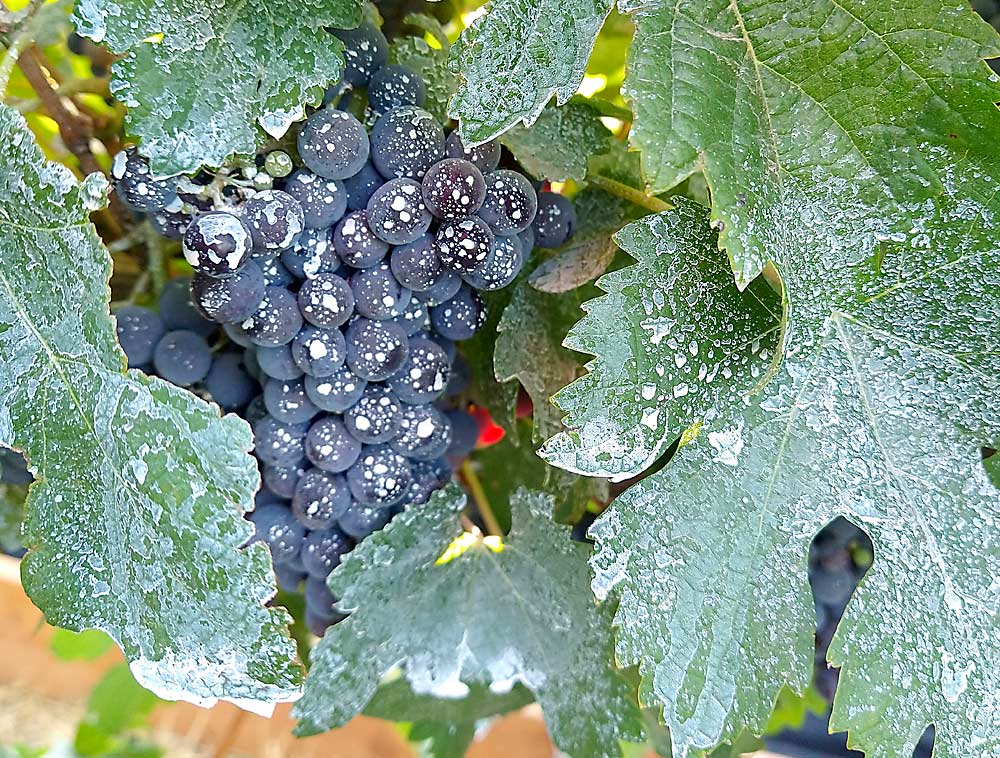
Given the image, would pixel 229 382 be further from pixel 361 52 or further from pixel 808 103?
pixel 808 103

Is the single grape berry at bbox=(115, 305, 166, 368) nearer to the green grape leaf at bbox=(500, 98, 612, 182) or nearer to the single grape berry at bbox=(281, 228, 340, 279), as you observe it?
the single grape berry at bbox=(281, 228, 340, 279)

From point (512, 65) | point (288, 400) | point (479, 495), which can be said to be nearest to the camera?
point (512, 65)

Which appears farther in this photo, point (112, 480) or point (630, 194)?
point (630, 194)

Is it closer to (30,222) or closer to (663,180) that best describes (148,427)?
(30,222)

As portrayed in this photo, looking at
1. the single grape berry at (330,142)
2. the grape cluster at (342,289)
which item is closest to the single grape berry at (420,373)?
the grape cluster at (342,289)

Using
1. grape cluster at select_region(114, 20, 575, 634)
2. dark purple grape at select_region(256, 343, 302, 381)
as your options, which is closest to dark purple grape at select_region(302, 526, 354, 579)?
grape cluster at select_region(114, 20, 575, 634)

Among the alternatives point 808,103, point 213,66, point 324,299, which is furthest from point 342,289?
point 808,103
